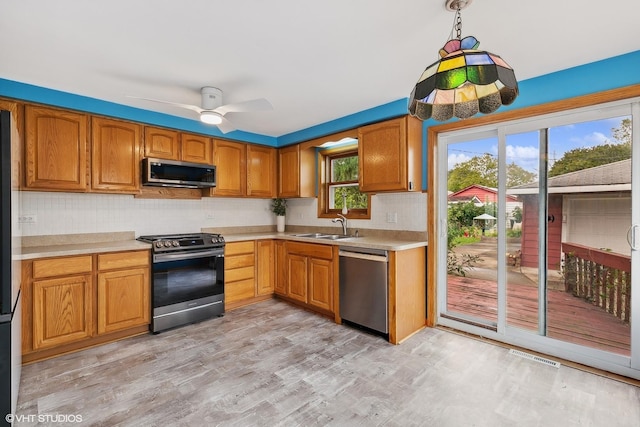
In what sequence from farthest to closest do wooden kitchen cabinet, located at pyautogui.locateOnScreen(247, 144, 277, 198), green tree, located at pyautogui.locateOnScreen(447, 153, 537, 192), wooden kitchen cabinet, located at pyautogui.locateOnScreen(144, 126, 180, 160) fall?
wooden kitchen cabinet, located at pyautogui.locateOnScreen(247, 144, 277, 198)
wooden kitchen cabinet, located at pyautogui.locateOnScreen(144, 126, 180, 160)
green tree, located at pyautogui.locateOnScreen(447, 153, 537, 192)

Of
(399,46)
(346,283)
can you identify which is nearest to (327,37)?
(399,46)

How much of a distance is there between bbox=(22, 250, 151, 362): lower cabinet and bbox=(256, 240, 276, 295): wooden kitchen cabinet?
133cm

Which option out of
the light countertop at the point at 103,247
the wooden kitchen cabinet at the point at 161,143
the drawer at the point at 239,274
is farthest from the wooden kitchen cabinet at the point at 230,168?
the light countertop at the point at 103,247

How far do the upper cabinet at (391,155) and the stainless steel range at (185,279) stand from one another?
1.93 m

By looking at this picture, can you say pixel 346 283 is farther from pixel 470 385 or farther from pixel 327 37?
pixel 327 37

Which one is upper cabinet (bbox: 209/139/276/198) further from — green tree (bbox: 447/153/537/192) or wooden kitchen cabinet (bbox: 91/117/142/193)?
green tree (bbox: 447/153/537/192)

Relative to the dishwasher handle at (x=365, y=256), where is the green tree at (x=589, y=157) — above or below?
above

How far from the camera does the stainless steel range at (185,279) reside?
3131 mm

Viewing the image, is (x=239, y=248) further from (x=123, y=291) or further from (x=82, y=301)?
(x=82, y=301)

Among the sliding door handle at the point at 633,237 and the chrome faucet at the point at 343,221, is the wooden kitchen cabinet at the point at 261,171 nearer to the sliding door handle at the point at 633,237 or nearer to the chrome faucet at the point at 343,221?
the chrome faucet at the point at 343,221

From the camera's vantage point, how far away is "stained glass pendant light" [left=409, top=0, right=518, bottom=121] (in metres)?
1.28

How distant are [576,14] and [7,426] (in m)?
3.82

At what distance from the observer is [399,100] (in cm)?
317

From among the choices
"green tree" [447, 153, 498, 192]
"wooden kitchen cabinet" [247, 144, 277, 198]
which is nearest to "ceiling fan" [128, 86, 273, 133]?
"wooden kitchen cabinet" [247, 144, 277, 198]
